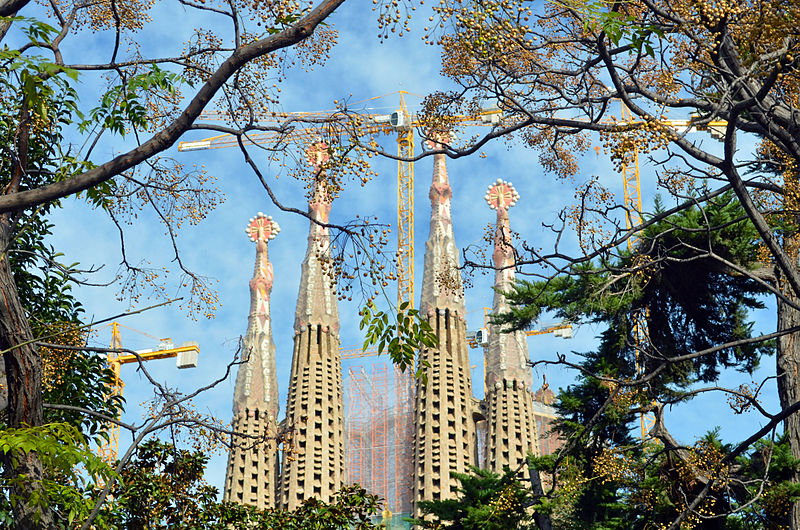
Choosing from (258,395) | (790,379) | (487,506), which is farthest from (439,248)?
(790,379)

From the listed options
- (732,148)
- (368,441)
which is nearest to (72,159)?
(732,148)

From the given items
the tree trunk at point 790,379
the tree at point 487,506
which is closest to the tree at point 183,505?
the tree at point 487,506

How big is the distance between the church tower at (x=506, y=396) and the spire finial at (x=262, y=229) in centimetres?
884

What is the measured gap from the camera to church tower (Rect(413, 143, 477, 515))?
1186 inches

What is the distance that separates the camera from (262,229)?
3775 cm

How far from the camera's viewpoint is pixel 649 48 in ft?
25.7

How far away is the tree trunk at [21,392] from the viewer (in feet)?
22.4

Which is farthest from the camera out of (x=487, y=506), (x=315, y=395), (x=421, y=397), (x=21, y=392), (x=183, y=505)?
(x=315, y=395)

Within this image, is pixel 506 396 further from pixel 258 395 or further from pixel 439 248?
pixel 258 395

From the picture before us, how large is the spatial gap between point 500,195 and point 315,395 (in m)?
9.66

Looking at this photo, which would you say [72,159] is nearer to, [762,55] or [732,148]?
[732,148]

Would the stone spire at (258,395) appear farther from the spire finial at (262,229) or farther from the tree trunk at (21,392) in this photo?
the tree trunk at (21,392)

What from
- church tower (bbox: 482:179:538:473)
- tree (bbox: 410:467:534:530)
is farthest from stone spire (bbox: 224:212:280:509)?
tree (bbox: 410:467:534:530)

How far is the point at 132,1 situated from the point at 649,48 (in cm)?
472
